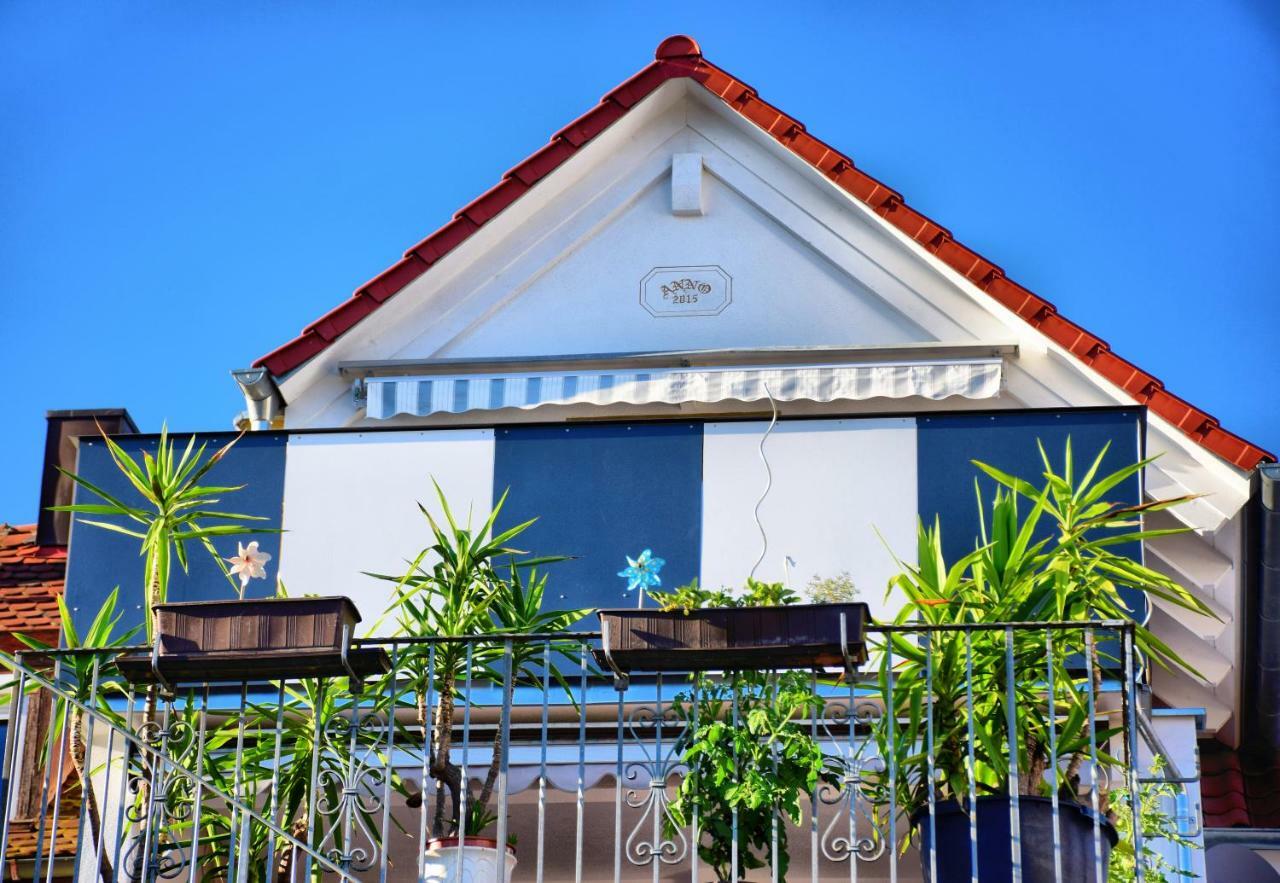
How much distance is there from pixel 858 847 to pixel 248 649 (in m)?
2.68

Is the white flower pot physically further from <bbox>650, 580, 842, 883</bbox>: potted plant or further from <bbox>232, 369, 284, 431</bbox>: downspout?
<bbox>232, 369, 284, 431</bbox>: downspout

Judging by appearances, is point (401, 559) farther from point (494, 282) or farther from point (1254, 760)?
point (1254, 760)

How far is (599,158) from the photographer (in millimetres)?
15250

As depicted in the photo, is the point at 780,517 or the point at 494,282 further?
the point at 494,282

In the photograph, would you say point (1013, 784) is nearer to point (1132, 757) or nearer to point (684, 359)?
point (1132, 757)

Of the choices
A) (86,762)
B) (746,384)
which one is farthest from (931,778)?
(746,384)

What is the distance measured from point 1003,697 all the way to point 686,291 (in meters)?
6.15

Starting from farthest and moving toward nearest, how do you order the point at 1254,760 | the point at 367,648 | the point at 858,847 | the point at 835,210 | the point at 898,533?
the point at 835,210 → the point at 1254,760 → the point at 898,533 → the point at 367,648 → the point at 858,847

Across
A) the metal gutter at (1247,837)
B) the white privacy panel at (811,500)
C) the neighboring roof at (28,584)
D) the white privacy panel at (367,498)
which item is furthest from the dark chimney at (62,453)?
the metal gutter at (1247,837)

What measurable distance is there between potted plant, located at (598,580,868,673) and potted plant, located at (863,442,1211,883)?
0.24 m

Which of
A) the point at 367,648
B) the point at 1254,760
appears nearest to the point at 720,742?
the point at 367,648

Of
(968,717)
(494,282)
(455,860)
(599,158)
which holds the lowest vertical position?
(455,860)

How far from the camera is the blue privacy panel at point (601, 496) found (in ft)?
40.5

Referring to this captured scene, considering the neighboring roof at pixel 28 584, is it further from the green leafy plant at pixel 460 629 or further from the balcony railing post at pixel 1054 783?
the balcony railing post at pixel 1054 783
